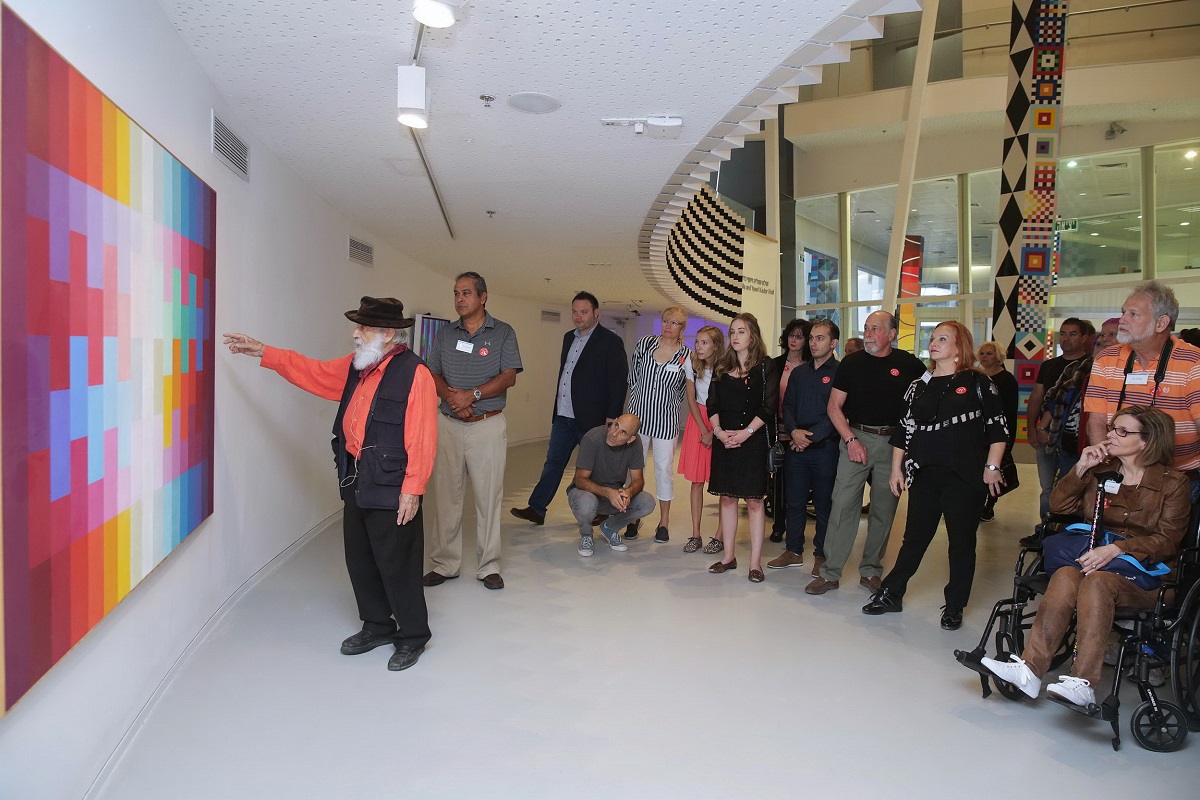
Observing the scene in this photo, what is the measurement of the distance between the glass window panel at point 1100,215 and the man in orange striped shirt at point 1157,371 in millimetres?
9691

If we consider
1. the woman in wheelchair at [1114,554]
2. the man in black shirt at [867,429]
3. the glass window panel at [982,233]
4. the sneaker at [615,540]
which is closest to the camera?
the woman in wheelchair at [1114,554]

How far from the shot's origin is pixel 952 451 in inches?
141

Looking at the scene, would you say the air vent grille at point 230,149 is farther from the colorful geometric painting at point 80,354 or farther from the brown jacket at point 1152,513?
the brown jacket at point 1152,513

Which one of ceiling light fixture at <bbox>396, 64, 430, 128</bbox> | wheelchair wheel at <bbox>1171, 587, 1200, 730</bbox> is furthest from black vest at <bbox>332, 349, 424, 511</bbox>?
wheelchair wheel at <bbox>1171, 587, 1200, 730</bbox>

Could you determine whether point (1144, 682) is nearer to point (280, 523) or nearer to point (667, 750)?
point (667, 750)

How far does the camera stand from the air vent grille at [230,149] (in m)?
3.31

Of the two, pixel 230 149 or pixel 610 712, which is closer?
pixel 610 712

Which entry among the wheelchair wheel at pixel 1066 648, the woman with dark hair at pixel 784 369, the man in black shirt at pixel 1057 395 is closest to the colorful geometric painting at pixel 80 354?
the wheelchair wheel at pixel 1066 648

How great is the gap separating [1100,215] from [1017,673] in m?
11.2

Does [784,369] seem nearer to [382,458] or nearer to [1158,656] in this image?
[1158,656]

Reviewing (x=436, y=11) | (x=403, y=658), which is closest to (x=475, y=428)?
(x=403, y=658)

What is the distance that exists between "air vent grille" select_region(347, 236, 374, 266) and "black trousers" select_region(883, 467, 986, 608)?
4572 mm

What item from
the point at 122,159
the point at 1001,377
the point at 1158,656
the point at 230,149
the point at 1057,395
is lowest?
the point at 1158,656

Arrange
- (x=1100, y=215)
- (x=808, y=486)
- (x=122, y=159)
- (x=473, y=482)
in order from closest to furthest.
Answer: (x=122, y=159) → (x=473, y=482) → (x=808, y=486) → (x=1100, y=215)
